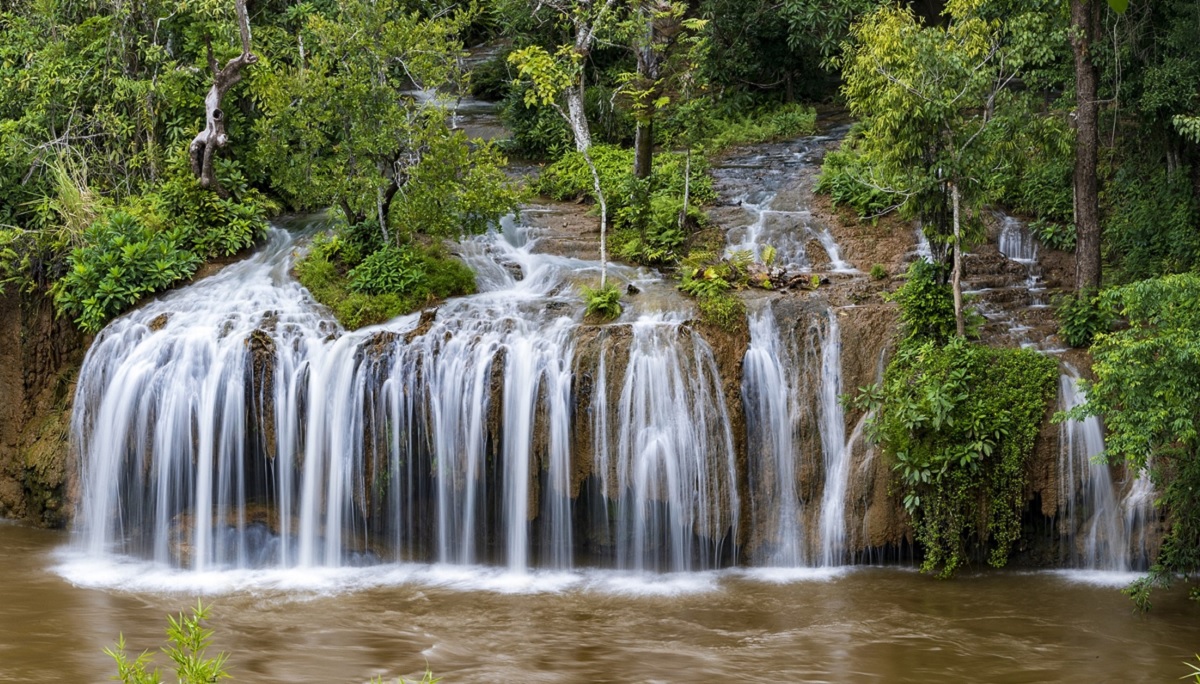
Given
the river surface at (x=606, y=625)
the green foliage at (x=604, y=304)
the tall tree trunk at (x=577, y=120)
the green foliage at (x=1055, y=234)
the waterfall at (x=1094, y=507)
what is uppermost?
the tall tree trunk at (x=577, y=120)

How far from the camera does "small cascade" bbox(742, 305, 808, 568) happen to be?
→ 14.1 meters

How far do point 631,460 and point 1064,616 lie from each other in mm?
5075

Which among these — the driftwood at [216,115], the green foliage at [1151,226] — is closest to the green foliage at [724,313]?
the green foliage at [1151,226]

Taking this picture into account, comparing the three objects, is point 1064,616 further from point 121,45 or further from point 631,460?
point 121,45

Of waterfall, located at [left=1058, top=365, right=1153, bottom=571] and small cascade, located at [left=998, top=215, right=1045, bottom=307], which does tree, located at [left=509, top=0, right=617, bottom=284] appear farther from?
waterfall, located at [left=1058, top=365, right=1153, bottom=571]

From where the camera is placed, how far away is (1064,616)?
1212 centimetres

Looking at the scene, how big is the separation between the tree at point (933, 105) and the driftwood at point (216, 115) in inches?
360

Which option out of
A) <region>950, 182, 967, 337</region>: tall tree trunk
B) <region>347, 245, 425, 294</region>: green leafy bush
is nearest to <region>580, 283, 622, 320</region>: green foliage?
<region>347, 245, 425, 294</region>: green leafy bush

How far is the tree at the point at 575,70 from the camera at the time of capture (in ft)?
55.6

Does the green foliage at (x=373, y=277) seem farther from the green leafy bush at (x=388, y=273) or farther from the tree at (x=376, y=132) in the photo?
the tree at (x=376, y=132)

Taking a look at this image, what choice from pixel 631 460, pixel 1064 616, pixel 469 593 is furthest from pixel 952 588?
pixel 469 593

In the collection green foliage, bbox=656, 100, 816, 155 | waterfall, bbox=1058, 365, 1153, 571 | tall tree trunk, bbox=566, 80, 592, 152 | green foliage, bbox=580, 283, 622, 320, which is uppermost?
green foliage, bbox=656, 100, 816, 155

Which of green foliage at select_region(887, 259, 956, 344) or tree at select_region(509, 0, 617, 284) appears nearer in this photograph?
green foliage at select_region(887, 259, 956, 344)

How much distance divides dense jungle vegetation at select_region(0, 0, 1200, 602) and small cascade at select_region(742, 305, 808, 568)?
0.58m
